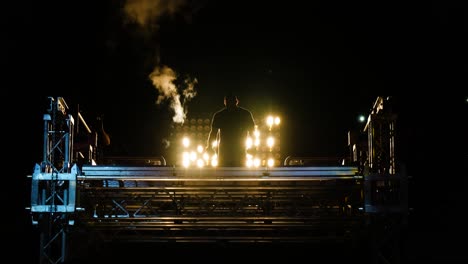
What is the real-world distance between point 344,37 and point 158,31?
5.54m

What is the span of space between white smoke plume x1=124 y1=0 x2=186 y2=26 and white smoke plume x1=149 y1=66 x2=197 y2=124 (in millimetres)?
1514

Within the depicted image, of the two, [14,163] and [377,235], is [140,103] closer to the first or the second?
[14,163]

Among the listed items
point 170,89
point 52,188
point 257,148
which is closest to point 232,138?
point 52,188

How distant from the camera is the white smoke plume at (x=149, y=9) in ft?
81.1

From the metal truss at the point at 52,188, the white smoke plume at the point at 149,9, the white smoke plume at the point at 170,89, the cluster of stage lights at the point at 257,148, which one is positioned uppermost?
the white smoke plume at the point at 149,9

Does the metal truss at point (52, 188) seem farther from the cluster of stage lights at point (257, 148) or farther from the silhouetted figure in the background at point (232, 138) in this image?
the cluster of stage lights at point (257, 148)

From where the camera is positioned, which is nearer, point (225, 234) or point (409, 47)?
point (225, 234)

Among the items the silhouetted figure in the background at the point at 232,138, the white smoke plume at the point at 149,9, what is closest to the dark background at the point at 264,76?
the white smoke plume at the point at 149,9

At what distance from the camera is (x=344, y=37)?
2495 cm

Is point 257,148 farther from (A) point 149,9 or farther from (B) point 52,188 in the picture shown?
(B) point 52,188

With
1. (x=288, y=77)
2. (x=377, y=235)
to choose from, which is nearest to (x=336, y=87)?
(x=288, y=77)

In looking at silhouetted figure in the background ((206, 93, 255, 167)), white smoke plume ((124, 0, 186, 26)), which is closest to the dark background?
white smoke plume ((124, 0, 186, 26))

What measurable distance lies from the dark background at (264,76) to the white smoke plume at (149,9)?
94 mm

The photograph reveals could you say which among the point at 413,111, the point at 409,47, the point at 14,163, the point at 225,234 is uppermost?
the point at 409,47
